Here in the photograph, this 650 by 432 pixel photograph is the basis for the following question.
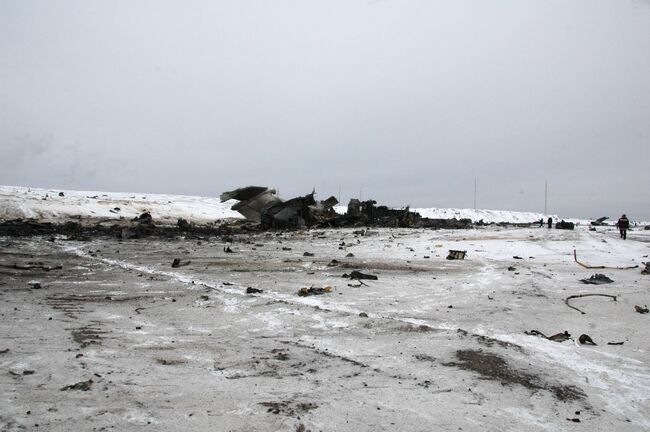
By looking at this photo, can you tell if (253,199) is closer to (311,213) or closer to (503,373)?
(311,213)

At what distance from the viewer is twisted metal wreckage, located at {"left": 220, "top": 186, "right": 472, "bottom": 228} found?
20.8 m

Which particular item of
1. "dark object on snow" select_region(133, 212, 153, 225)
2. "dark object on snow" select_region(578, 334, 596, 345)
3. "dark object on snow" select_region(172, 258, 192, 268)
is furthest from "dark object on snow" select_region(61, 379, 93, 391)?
"dark object on snow" select_region(133, 212, 153, 225)

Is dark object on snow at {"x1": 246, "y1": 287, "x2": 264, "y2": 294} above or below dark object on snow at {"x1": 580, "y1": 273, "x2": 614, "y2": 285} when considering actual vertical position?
below

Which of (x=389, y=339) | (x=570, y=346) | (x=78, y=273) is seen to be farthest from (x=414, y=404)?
(x=78, y=273)

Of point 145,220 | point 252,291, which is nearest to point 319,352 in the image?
point 252,291

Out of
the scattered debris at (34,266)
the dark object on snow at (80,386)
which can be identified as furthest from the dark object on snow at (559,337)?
the scattered debris at (34,266)

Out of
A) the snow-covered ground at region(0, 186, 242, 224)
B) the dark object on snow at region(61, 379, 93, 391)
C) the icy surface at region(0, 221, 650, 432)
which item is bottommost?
the icy surface at region(0, 221, 650, 432)

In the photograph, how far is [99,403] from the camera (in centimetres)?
237

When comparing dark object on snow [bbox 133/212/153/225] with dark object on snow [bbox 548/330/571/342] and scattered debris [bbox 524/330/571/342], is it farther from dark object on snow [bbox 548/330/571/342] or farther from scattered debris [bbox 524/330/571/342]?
dark object on snow [bbox 548/330/571/342]

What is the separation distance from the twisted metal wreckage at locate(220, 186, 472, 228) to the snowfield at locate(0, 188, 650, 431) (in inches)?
496

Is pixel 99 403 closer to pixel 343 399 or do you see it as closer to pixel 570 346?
pixel 343 399

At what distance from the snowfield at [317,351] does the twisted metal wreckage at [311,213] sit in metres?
12.6

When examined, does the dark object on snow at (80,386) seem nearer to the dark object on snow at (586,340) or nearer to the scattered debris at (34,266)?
the dark object on snow at (586,340)

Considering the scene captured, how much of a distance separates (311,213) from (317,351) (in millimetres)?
18018
